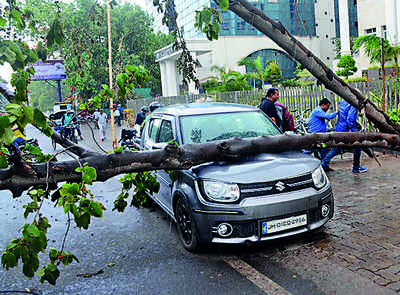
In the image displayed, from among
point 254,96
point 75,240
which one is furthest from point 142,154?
point 254,96

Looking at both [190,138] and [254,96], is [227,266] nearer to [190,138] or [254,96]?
[190,138]

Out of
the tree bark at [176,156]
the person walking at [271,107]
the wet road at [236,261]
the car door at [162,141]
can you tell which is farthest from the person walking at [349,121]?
the car door at [162,141]

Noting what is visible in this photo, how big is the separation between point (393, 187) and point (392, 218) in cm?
190

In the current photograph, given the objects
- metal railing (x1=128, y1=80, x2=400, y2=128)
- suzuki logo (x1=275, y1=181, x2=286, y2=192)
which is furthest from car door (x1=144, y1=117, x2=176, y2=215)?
metal railing (x1=128, y1=80, x2=400, y2=128)

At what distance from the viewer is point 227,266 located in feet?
14.7

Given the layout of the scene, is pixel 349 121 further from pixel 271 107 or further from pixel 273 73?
pixel 273 73

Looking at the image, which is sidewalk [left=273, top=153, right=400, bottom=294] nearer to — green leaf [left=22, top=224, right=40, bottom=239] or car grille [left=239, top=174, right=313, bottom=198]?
car grille [left=239, top=174, right=313, bottom=198]

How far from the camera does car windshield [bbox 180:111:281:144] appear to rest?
18.3ft

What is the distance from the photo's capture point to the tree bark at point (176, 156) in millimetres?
3729

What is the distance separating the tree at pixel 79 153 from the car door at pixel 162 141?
20.5 inches

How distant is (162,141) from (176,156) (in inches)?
71.6

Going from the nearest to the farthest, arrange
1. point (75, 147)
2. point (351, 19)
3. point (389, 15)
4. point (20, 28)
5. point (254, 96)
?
point (20, 28) < point (75, 147) < point (254, 96) < point (389, 15) < point (351, 19)

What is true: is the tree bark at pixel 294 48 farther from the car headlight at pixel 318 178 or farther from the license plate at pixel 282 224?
the license plate at pixel 282 224

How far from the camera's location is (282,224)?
14.8 ft
